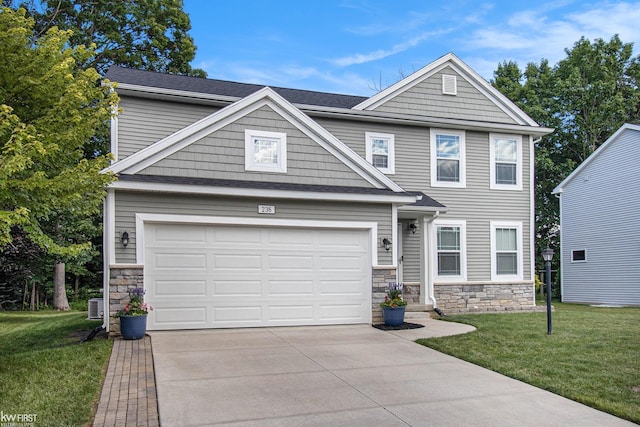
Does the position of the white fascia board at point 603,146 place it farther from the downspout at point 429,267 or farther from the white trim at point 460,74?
the downspout at point 429,267

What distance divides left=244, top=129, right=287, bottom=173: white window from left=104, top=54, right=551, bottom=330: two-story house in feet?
0.07

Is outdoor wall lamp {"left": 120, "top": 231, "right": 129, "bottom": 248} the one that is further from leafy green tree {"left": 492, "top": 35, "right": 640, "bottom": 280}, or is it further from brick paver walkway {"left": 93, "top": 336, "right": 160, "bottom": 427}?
leafy green tree {"left": 492, "top": 35, "right": 640, "bottom": 280}

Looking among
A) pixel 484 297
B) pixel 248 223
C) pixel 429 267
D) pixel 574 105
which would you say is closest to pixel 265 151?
pixel 248 223

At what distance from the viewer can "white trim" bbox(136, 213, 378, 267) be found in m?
9.57

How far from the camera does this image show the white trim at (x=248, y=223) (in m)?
9.57

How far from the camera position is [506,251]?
15.0 m

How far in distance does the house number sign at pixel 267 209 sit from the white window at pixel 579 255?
50.5ft

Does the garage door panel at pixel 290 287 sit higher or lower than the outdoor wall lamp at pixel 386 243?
lower

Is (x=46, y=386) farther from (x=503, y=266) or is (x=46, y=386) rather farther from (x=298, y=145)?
(x=503, y=266)

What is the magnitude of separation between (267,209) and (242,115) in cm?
195

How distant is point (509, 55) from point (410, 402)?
92.8 ft

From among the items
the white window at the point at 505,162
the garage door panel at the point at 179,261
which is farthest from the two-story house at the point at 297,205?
the white window at the point at 505,162

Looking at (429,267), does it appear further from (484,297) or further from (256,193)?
(256,193)

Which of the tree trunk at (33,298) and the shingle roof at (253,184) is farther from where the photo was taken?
the tree trunk at (33,298)
